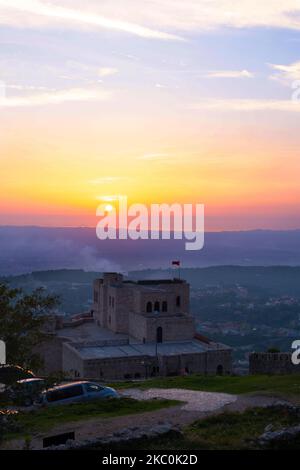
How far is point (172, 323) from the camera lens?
52.2 meters

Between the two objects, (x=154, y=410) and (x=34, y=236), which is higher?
(x=34, y=236)

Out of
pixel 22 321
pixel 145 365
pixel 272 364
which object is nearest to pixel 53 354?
pixel 145 365

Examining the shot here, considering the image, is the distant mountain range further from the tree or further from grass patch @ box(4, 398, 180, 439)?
the tree

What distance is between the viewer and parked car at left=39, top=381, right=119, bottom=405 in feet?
79.9

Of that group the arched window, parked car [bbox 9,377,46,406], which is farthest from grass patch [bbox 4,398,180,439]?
the arched window

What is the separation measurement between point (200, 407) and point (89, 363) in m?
22.5

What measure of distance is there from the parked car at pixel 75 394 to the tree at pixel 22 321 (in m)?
8.01

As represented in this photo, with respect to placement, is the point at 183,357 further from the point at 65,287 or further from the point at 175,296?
the point at 65,287

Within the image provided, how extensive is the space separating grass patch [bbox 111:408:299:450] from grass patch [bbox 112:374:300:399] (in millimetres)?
4199

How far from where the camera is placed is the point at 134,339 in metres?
53.8

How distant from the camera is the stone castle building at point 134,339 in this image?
45375mm

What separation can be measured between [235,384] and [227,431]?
35.3ft

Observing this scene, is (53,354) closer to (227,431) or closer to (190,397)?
(190,397)
